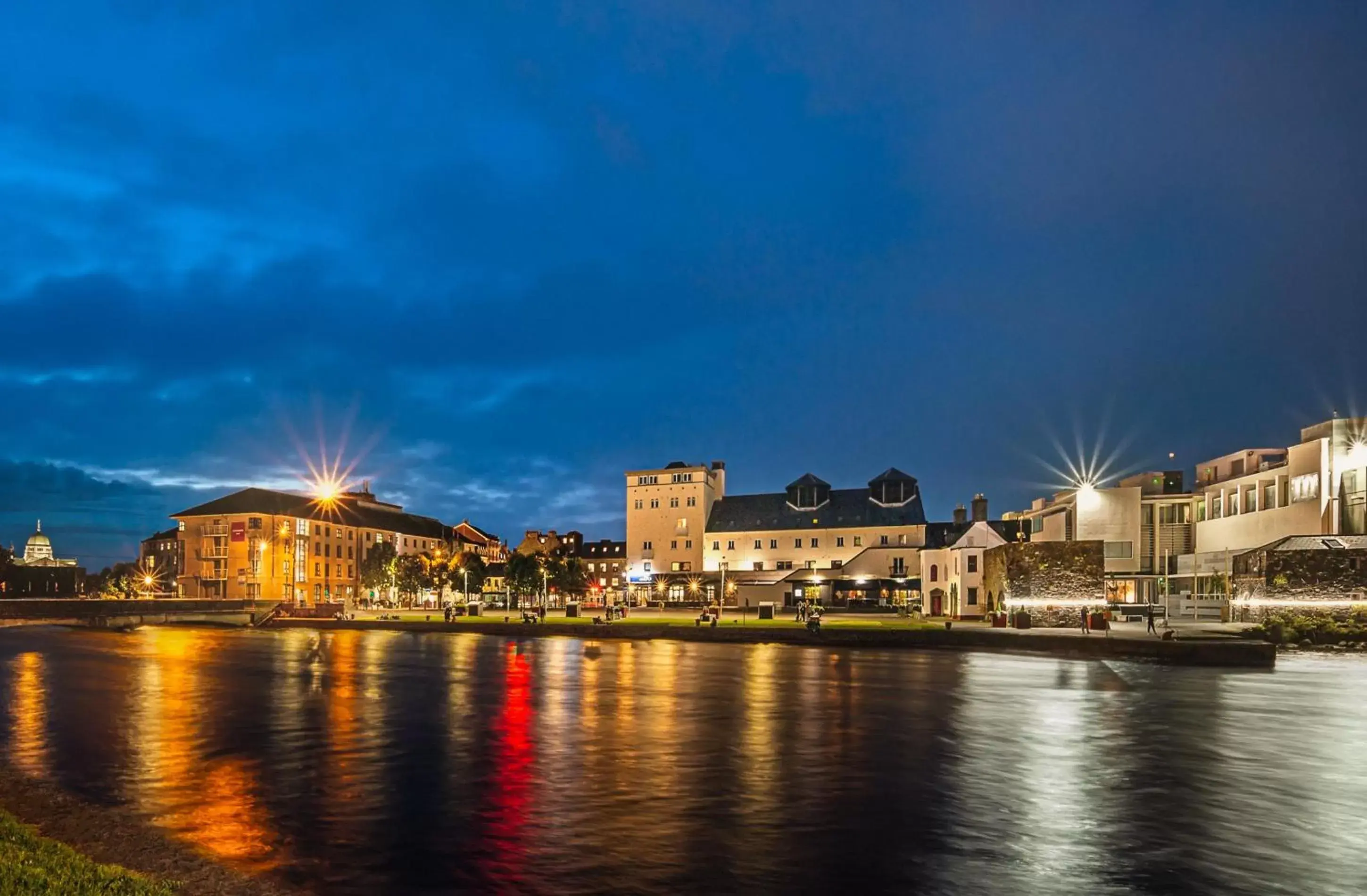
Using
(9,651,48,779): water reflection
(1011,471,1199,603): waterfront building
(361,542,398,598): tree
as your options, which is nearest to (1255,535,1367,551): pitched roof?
(1011,471,1199,603): waterfront building

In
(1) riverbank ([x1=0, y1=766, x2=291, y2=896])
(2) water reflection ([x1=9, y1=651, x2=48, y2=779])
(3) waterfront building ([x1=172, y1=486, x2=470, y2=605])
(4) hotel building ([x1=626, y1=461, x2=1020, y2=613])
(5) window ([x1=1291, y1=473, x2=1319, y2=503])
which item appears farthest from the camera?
(3) waterfront building ([x1=172, y1=486, x2=470, y2=605])

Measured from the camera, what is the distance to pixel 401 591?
127875 mm

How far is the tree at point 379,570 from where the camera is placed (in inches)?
5118

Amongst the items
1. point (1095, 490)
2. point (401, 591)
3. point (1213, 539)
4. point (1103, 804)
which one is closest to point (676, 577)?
point (401, 591)

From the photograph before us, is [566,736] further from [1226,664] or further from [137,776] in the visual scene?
[1226,664]

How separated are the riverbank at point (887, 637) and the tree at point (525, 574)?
53.9ft

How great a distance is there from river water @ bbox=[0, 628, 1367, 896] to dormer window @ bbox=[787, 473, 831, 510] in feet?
230

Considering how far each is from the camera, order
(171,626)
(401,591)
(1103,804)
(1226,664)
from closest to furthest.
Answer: (1103,804), (1226,664), (171,626), (401,591)

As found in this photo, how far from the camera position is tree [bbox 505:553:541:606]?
104 m

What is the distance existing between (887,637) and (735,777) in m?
42.1

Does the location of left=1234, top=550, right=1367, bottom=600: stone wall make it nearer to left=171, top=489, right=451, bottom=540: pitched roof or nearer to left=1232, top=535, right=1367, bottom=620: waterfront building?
left=1232, top=535, right=1367, bottom=620: waterfront building

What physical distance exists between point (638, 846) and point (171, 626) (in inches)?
3861

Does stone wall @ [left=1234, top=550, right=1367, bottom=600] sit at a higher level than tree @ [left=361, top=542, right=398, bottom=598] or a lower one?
higher

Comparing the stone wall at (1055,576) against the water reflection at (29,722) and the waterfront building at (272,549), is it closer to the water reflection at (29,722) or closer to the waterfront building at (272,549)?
the water reflection at (29,722)
